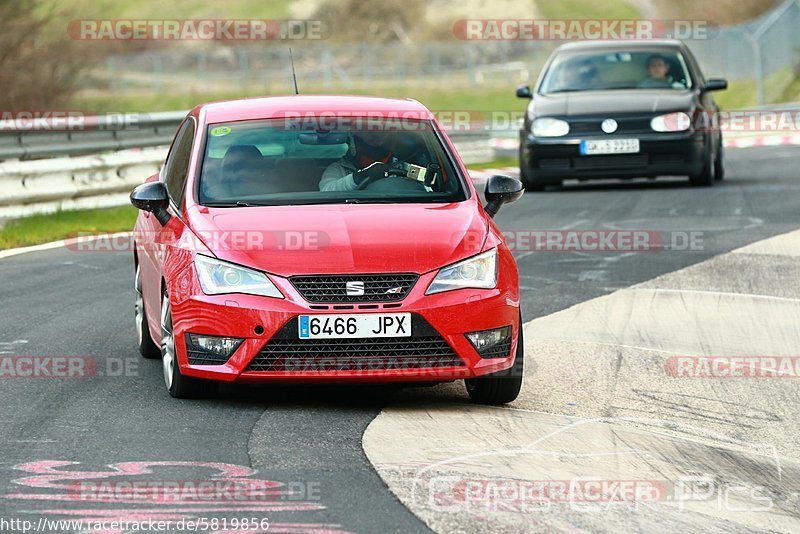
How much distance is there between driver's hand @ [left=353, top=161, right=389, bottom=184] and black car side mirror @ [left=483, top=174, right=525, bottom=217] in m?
0.55

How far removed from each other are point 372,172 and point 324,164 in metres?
0.25

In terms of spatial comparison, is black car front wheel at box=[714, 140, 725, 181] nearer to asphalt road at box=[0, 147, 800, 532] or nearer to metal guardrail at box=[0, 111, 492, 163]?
metal guardrail at box=[0, 111, 492, 163]

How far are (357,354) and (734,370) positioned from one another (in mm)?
2591

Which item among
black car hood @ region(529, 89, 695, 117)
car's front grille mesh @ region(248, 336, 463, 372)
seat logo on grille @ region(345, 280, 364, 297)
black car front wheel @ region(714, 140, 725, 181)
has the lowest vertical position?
black car front wheel @ region(714, 140, 725, 181)

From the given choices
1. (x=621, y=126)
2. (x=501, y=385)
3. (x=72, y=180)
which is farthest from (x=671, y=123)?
(x=501, y=385)

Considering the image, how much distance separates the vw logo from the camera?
19219mm

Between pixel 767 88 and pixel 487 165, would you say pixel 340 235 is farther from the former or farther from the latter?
pixel 767 88

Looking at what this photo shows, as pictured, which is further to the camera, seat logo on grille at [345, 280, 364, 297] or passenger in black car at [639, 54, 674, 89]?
passenger in black car at [639, 54, 674, 89]

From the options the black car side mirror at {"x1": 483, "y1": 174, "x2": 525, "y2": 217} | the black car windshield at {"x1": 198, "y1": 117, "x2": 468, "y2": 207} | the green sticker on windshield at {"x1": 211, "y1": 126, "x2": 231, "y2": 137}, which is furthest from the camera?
the green sticker on windshield at {"x1": 211, "y1": 126, "x2": 231, "y2": 137}

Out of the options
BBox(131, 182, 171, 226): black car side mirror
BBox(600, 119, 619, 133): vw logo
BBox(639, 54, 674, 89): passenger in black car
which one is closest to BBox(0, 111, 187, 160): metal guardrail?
BBox(600, 119, 619, 133): vw logo

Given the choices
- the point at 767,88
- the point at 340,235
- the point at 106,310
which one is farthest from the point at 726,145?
the point at 340,235

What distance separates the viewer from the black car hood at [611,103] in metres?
19.4

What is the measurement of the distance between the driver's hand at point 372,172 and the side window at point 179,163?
0.91 m

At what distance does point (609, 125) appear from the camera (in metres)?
19.2
